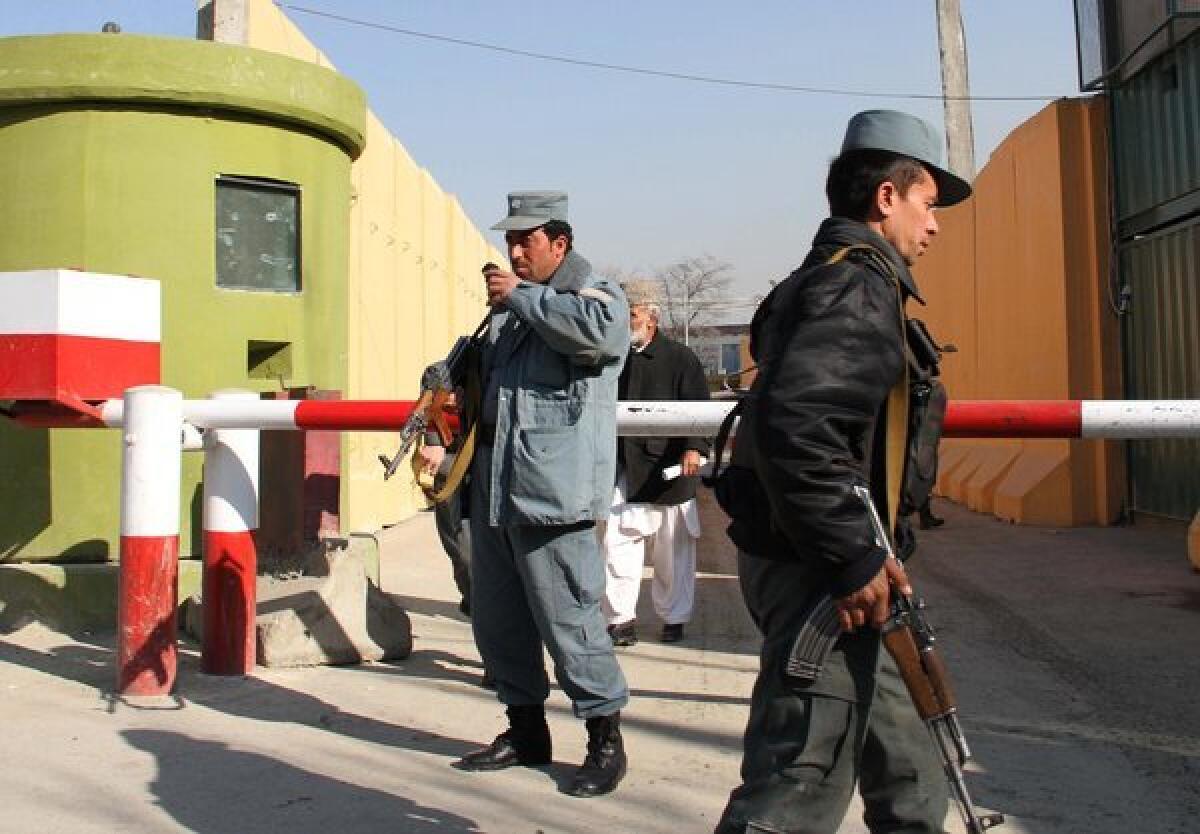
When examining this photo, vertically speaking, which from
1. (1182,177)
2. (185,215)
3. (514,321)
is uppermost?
(1182,177)

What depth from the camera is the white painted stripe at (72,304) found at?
5.45 meters

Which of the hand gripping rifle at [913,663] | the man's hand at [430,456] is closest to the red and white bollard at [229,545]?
the man's hand at [430,456]

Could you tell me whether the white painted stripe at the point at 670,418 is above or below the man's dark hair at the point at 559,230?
below

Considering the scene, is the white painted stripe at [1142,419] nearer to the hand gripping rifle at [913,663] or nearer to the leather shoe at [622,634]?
the hand gripping rifle at [913,663]

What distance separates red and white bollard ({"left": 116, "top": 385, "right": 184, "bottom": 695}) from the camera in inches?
205

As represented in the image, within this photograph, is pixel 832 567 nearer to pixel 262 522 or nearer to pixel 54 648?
pixel 54 648

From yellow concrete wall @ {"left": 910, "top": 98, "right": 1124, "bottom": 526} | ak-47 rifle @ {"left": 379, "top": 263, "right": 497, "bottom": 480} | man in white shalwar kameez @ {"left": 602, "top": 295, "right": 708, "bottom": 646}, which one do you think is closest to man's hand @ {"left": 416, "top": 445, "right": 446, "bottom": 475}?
ak-47 rifle @ {"left": 379, "top": 263, "right": 497, "bottom": 480}

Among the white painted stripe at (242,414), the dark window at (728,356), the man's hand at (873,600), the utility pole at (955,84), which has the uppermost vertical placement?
the dark window at (728,356)

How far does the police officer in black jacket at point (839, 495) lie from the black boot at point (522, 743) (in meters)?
1.74

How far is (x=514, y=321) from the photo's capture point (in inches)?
179

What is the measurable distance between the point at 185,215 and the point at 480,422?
3.13m

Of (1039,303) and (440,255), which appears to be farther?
(440,255)

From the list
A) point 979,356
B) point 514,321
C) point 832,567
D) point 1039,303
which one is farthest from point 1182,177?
point 832,567

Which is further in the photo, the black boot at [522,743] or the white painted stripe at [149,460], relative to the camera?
the white painted stripe at [149,460]
